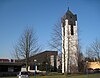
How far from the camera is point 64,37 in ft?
195

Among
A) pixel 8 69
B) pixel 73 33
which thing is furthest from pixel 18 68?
pixel 73 33

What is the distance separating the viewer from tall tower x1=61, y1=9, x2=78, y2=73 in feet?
200

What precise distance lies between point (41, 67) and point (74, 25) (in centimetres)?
1897

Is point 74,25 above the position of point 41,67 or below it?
above

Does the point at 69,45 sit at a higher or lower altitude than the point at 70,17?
lower

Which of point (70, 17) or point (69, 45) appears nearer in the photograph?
point (69, 45)

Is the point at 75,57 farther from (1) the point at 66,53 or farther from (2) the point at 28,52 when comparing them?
(2) the point at 28,52

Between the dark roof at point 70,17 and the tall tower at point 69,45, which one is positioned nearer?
the tall tower at point 69,45

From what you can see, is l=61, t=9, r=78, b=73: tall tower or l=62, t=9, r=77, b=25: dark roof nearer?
l=61, t=9, r=78, b=73: tall tower

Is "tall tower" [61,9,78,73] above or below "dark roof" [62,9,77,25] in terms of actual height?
below

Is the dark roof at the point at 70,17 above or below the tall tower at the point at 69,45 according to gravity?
above

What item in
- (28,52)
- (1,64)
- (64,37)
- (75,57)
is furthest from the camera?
(1,64)

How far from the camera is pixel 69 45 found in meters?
62.5

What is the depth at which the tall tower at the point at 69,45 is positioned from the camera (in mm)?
60822
